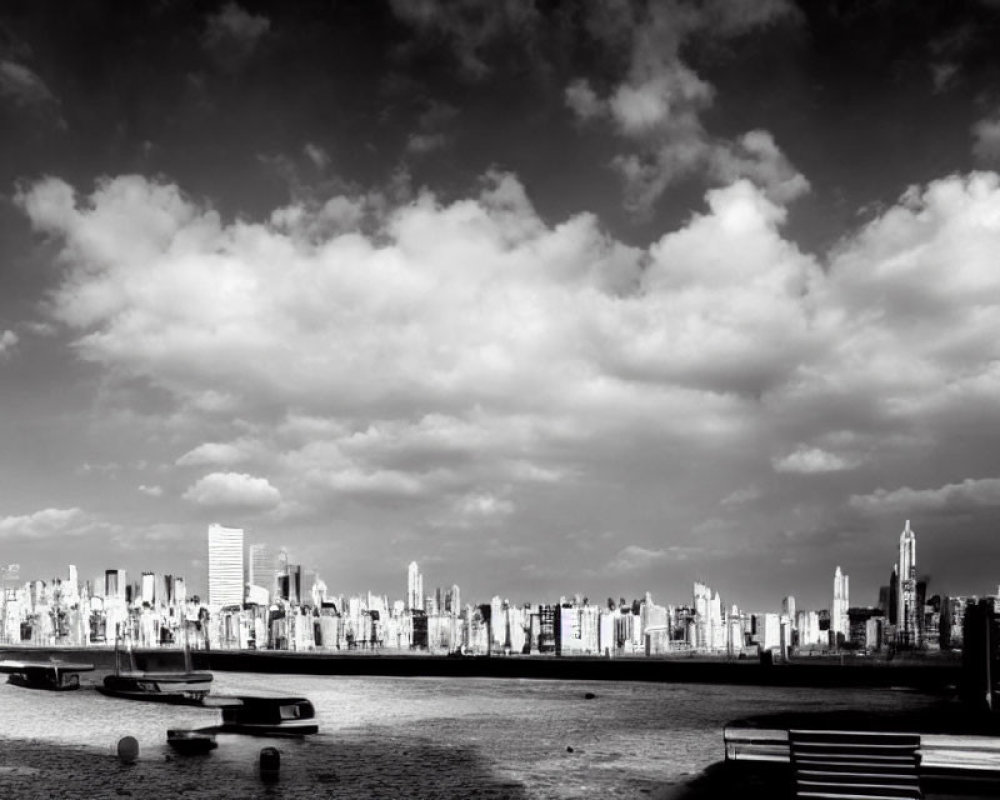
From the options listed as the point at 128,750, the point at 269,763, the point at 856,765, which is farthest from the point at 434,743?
the point at 856,765

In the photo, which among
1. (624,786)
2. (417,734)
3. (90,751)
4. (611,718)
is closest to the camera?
(624,786)

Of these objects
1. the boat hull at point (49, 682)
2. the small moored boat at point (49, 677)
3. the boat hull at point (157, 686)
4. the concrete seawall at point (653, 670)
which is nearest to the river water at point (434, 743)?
the boat hull at point (157, 686)

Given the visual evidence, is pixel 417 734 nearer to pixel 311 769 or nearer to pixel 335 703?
pixel 311 769

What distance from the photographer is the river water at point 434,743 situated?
22.0m

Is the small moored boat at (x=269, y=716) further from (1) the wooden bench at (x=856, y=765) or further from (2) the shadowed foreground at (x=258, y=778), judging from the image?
(1) the wooden bench at (x=856, y=765)

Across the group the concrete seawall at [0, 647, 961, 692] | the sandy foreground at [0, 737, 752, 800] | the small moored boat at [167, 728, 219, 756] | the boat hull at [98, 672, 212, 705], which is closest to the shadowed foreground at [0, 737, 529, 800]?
→ the sandy foreground at [0, 737, 752, 800]

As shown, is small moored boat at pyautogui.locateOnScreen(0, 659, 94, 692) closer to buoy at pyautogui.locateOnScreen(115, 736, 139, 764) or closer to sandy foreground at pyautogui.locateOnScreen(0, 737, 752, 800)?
sandy foreground at pyautogui.locateOnScreen(0, 737, 752, 800)

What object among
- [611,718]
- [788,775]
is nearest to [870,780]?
[788,775]

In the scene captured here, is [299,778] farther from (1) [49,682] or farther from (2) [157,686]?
(1) [49,682]

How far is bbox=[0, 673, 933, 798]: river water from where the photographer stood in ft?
72.3

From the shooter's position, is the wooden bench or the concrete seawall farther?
the concrete seawall

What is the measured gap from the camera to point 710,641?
196 m

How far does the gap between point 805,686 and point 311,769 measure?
56274 mm

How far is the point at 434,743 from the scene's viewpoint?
1228 inches
